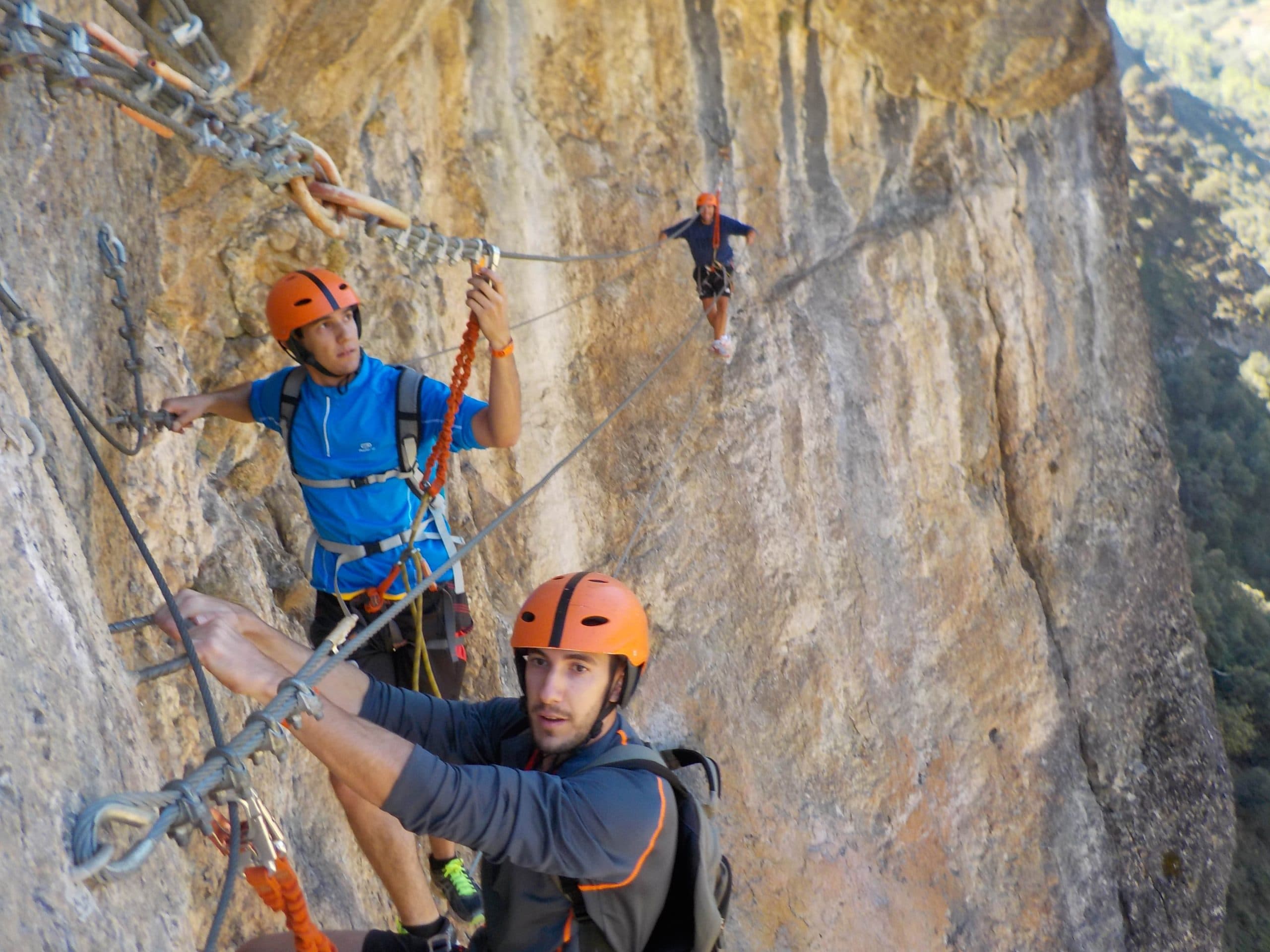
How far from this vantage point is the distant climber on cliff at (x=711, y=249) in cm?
763

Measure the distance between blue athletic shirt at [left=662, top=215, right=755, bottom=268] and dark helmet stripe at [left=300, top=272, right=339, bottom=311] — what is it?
4.36 m

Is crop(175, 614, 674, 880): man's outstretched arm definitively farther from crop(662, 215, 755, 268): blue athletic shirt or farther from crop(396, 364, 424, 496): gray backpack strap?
crop(662, 215, 755, 268): blue athletic shirt

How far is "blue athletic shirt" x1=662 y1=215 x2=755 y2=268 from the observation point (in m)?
7.65

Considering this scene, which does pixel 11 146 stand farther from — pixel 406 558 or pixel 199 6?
pixel 199 6

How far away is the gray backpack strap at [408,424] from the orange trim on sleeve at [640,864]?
168cm

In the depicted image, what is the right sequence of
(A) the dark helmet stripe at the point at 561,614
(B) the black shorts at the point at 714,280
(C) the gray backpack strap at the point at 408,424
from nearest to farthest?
(A) the dark helmet stripe at the point at 561,614 → (C) the gray backpack strap at the point at 408,424 → (B) the black shorts at the point at 714,280

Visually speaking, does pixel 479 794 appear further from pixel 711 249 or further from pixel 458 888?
pixel 711 249

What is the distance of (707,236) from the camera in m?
7.73

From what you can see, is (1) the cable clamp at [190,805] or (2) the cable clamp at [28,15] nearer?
(1) the cable clamp at [190,805]

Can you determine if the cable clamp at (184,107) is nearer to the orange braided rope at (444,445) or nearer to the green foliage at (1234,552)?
the orange braided rope at (444,445)

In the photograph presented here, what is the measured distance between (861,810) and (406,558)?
21.3ft

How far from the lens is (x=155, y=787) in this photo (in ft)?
6.61

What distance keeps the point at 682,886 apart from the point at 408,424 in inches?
71.9

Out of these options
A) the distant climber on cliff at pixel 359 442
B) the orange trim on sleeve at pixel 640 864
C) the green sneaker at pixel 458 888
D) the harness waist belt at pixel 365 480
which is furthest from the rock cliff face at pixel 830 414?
the orange trim on sleeve at pixel 640 864
